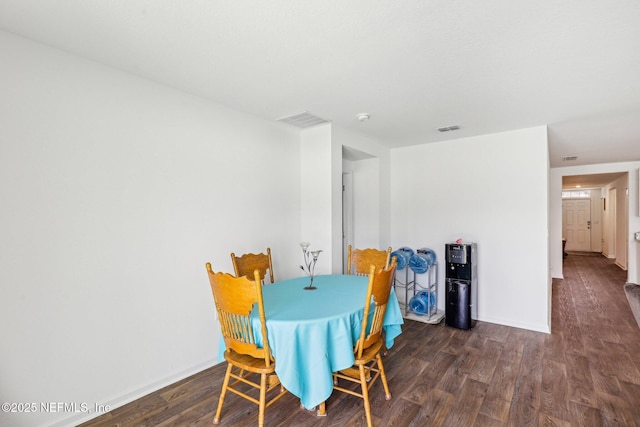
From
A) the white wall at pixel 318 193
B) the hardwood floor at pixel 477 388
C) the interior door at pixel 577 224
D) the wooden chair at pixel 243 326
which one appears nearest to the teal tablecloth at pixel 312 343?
the wooden chair at pixel 243 326

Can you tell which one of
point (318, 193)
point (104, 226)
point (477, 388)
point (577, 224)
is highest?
point (318, 193)

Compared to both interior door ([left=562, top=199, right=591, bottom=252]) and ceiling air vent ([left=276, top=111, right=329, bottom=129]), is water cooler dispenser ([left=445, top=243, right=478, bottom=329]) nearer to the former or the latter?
ceiling air vent ([left=276, top=111, right=329, bottom=129])

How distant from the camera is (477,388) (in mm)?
2635

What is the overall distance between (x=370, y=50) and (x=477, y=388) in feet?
9.17

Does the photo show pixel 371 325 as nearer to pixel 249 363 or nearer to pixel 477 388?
pixel 249 363

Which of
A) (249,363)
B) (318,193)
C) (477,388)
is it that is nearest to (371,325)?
(249,363)

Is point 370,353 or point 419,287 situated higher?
point 370,353

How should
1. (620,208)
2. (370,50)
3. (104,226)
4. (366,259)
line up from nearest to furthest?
(370,50) < (104,226) < (366,259) < (620,208)

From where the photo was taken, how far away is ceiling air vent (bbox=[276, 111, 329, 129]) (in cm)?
349

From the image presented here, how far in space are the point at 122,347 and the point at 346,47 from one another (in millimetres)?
2774

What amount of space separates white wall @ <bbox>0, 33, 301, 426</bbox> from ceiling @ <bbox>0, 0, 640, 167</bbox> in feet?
0.91

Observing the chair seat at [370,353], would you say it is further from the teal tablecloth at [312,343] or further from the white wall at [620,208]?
the white wall at [620,208]

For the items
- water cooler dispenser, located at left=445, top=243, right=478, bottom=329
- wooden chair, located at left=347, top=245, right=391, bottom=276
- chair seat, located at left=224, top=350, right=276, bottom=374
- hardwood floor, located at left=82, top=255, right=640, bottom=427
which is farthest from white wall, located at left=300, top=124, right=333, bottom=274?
chair seat, located at left=224, top=350, right=276, bottom=374

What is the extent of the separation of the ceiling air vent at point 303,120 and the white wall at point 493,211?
1898 mm
